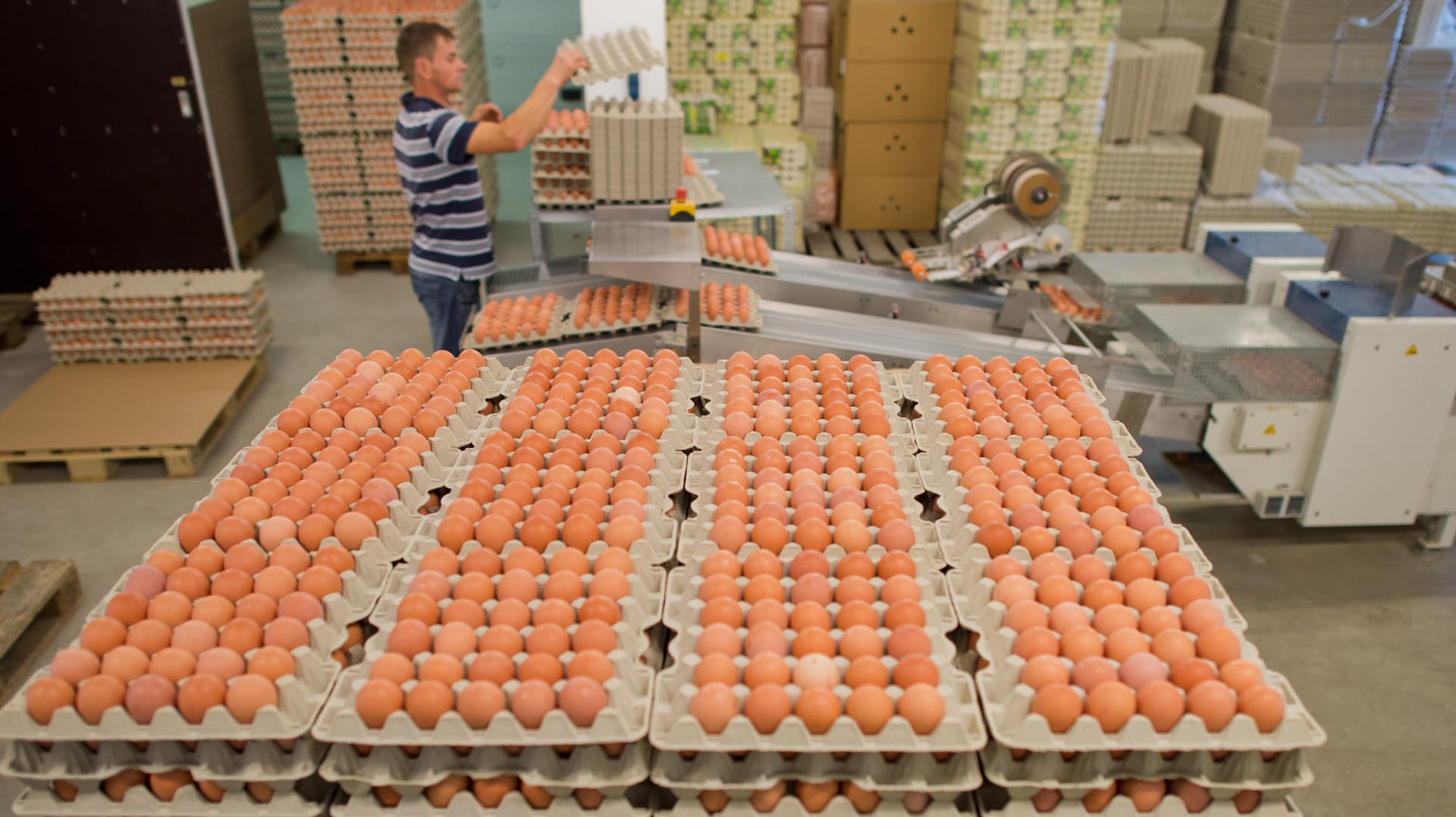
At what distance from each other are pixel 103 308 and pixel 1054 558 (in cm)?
632

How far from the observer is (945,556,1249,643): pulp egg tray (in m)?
2.37

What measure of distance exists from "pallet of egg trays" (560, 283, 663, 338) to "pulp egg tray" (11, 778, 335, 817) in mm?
3205

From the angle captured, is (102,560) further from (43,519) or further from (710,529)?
(710,529)

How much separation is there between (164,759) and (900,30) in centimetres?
804

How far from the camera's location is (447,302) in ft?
17.8

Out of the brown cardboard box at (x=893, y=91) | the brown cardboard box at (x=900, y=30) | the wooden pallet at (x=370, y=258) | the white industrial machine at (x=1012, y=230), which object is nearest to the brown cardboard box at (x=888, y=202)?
the brown cardboard box at (x=893, y=91)

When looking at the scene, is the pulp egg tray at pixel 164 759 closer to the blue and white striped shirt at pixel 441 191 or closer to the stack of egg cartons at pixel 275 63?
the blue and white striped shirt at pixel 441 191

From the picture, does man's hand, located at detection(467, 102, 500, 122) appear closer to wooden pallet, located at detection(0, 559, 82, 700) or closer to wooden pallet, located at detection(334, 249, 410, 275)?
wooden pallet, located at detection(0, 559, 82, 700)

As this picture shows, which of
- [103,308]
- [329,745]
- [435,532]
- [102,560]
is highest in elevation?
[435,532]

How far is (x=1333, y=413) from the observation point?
4.76m

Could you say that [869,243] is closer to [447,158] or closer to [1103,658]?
[447,158]

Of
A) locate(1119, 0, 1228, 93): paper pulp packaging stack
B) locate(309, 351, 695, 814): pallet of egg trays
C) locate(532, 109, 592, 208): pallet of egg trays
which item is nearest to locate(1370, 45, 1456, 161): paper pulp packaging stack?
locate(1119, 0, 1228, 93): paper pulp packaging stack

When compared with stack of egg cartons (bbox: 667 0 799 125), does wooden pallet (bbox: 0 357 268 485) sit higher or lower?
lower

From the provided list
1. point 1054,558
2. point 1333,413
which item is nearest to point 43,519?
point 1054,558
